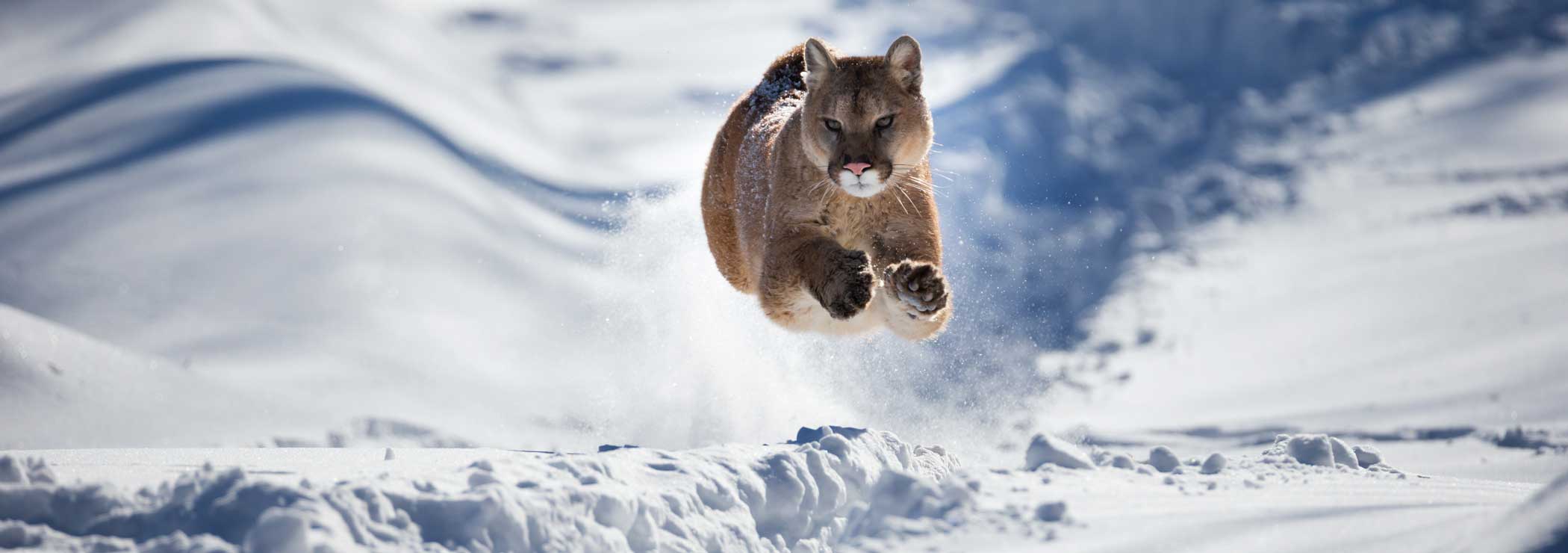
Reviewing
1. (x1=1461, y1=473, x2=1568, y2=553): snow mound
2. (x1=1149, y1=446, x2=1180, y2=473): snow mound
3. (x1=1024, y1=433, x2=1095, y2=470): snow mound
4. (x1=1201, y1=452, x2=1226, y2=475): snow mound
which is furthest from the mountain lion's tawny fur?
(x1=1461, y1=473, x2=1568, y2=553): snow mound

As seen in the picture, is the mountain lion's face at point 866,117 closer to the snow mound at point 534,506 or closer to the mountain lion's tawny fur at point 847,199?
the mountain lion's tawny fur at point 847,199

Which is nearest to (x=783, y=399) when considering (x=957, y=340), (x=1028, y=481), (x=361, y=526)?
(x=957, y=340)

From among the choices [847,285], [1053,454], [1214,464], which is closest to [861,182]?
[847,285]

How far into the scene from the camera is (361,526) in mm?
4074

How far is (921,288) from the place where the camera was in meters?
5.30

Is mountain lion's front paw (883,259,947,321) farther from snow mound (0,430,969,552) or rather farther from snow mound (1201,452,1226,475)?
snow mound (1201,452,1226,475)

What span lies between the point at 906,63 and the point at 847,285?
1.47 meters

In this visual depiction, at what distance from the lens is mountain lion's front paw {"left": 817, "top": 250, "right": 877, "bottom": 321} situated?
5.47 meters

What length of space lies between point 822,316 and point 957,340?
9.84ft

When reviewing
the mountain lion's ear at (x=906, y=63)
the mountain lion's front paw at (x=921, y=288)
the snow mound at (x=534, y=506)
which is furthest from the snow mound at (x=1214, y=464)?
the mountain lion's ear at (x=906, y=63)

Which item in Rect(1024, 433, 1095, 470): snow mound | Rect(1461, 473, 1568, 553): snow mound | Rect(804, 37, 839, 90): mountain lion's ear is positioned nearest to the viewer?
Rect(1461, 473, 1568, 553): snow mound

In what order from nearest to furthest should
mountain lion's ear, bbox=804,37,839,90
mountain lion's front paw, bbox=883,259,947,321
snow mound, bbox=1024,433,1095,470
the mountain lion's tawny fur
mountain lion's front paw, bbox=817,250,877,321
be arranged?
1. mountain lion's front paw, bbox=883,259,947,321
2. mountain lion's front paw, bbox=817,250,877,321
3. snow mound, bbox=1024,433,1095,470
4. the mountain lion's tawny fur
5. mountain lion's ear, bbox=804,37,839,90

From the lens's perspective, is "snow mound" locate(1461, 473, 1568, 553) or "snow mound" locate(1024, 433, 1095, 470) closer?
"snow mound" locate(1461, 473, 1568, 553)

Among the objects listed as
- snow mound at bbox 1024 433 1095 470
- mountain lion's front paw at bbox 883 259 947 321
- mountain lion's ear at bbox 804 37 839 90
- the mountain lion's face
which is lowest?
snow mound at bbox 1024 433 1095 470
